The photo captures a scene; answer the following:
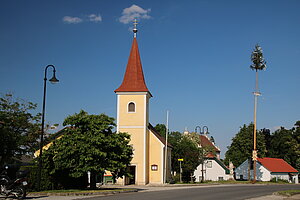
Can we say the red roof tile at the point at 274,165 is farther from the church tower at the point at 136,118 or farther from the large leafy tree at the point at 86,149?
the large leafy tree at the point at 86,149

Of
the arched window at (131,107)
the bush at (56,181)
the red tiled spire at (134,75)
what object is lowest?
the bush at (56,181)

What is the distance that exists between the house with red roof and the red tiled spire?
A: 37602 millimetres

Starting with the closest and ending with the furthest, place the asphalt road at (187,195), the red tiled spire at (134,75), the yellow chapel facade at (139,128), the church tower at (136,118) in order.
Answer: the asphalt road at (187,195) → the church tower at (136,118) → the yellow chapel facade at (139,128) → the red tiled spire at (134,75)

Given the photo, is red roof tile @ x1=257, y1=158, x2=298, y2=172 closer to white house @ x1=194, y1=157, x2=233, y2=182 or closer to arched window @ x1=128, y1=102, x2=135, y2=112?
white house @ x1=194, y1=157, x2=233, y2=182

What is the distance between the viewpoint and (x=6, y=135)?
30078 mm

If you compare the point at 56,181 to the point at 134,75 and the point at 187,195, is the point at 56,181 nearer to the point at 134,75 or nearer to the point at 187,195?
the point at 187,195

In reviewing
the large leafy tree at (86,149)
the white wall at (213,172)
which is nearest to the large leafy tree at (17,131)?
the large leafy tree at (86,149)

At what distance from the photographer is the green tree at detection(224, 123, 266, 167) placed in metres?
64.6

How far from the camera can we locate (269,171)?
69625mm

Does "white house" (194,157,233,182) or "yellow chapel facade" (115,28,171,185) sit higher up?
"yellow chapel facade" (115,28,171,185)

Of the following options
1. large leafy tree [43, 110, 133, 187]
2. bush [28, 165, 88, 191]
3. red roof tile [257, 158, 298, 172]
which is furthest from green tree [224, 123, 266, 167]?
bush [28, 165, 88, 191]

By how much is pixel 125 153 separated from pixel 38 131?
417 inches

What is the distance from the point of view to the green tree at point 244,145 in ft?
212

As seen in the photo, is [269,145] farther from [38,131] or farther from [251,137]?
[38,131]
